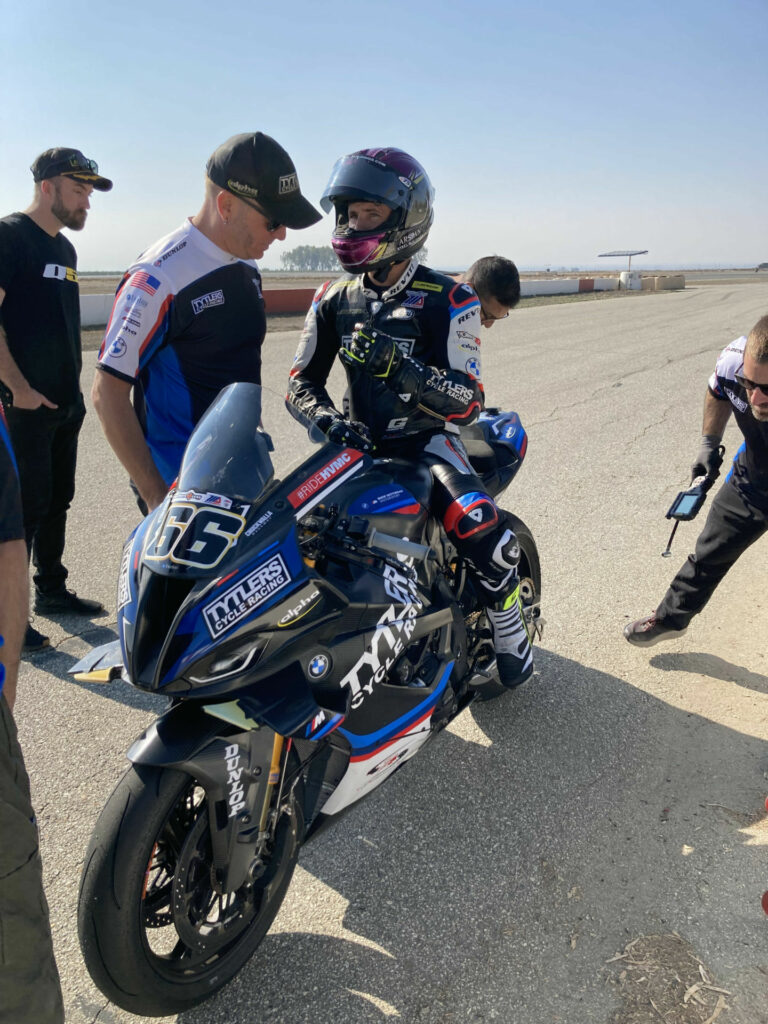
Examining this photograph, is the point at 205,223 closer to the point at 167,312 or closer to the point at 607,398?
the point at 167,312

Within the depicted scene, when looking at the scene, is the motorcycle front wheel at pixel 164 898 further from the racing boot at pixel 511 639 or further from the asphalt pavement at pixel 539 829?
the racing boot at pixel 511 639

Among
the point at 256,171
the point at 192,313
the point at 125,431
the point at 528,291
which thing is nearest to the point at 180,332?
the point at 192,313

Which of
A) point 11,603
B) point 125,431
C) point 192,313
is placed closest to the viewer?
point 11,603

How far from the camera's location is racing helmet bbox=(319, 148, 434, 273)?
9.72ft

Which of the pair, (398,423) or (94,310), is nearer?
(398,423)

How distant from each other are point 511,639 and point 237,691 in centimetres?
163

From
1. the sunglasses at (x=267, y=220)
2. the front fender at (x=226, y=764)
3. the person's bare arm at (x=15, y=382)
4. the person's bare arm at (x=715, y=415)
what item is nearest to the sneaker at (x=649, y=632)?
the person's bare arm at (x=715, y=415)

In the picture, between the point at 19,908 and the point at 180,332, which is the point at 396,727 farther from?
the point at 180,332

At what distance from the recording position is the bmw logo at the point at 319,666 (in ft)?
6.79

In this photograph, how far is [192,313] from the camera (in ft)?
9.36

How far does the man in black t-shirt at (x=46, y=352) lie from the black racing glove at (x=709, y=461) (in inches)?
138

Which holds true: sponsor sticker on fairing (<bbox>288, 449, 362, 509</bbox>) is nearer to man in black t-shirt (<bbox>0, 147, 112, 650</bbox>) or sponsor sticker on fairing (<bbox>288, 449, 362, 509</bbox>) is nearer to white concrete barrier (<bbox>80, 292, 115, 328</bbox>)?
man in black t-shirt (<bbox>0, 147, 112, 650</bbox>)

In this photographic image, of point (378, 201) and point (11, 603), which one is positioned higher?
point (378, 201)

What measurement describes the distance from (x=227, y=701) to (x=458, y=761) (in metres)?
1.52
